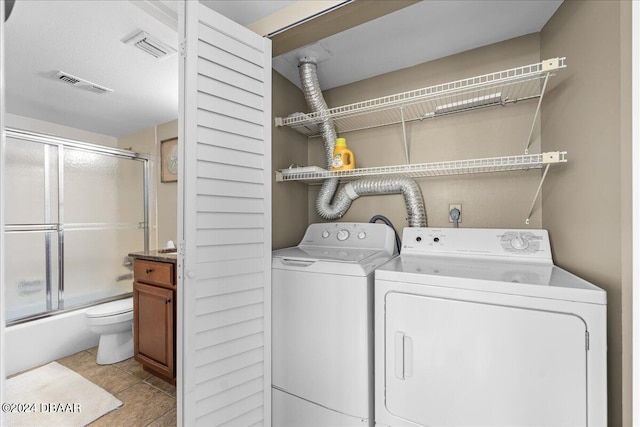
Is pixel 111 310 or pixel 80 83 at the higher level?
pixel 80 83

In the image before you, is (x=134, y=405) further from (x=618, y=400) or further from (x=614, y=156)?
(x=614, y=156)

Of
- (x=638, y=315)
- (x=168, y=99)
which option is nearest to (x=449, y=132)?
(x=638, y=315)

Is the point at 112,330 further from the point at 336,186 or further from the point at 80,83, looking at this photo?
the point at 336,186

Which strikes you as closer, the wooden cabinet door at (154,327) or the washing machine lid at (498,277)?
the washing machine lid at (498,277)

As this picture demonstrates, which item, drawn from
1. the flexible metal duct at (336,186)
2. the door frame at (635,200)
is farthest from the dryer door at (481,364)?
the flexible metal duct at (336,186)

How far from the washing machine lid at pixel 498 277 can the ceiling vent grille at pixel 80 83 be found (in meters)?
2.80

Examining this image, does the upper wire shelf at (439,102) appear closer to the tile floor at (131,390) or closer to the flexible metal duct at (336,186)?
the flexible metal duct at (336,186)

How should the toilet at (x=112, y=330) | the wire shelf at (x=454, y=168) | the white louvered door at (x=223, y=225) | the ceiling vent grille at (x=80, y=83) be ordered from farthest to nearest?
the toilet at (x=112, y=330)
the ceiling vent grille at (x=80, y=83)
the wire shelf at (x=454, y=168)
the white louvered door at (x=223, y=225)

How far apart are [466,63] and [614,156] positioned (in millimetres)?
1146

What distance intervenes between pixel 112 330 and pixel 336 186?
2318 millimetres

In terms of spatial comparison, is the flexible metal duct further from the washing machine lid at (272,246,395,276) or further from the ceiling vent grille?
the ceiling vent grille

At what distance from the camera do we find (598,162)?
1.06 metres

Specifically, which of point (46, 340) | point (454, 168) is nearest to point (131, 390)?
point (46, 340)

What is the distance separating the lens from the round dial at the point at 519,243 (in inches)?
57.3
